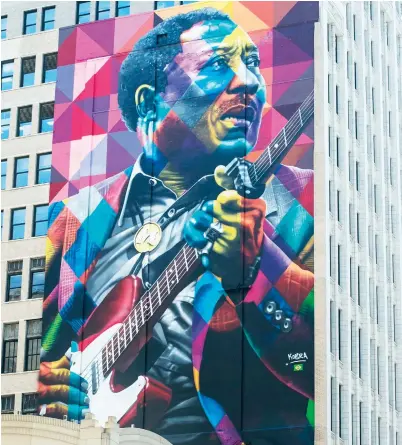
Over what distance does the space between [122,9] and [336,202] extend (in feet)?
73.6

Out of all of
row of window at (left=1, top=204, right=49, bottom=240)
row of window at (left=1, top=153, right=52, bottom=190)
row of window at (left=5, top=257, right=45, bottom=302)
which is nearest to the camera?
row of window at (left=5, top=257, right=45, bottom=302)

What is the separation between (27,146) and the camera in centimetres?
8400

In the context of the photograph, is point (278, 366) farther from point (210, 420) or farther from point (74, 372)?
point (74, 372)

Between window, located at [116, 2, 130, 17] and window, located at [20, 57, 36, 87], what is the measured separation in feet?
24.1

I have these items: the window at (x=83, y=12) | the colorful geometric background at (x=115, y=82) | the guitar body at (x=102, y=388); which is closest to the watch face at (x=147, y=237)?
the colorful geometric background at (x=115, y=82)

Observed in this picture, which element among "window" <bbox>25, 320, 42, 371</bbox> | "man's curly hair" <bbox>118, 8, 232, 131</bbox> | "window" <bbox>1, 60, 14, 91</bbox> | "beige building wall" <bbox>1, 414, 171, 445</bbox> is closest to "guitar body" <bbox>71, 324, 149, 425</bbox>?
"window" <bbox>25, 320, 42, 371</bbox>

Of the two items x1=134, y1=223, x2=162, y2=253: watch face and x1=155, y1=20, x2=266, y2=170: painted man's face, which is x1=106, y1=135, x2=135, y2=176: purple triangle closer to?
x1=155, y1=20, x2=266, y2=170: painted man's face

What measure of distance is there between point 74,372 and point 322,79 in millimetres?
24768

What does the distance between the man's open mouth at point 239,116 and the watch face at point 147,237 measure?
8.38m

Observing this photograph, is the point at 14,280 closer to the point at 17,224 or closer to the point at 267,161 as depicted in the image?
the point at 17,224

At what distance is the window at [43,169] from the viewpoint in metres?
82.6

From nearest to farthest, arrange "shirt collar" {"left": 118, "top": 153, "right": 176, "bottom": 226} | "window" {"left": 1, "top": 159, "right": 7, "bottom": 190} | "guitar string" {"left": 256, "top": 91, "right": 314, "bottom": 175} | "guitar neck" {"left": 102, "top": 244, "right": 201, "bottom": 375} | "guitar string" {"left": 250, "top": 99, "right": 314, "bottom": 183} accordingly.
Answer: "guitar string" {"left": 250, "top": 99, "right": 314, "bottom": 183} → "guitar string" {"left": 256, "top": 91, "right": 314, "bottom": 175} → "guitar neck" {"left": 102, "top": 244, "right": 201, "bottom": 375} → "shirt collar" {"left": 118, "top": 153, "right": 176, "bottom": 226} → "window" {"left": 1, "top": 159, "right": 7, "bottom": 190}

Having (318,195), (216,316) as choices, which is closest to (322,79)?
(318,195)

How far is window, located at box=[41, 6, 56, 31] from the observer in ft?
284
